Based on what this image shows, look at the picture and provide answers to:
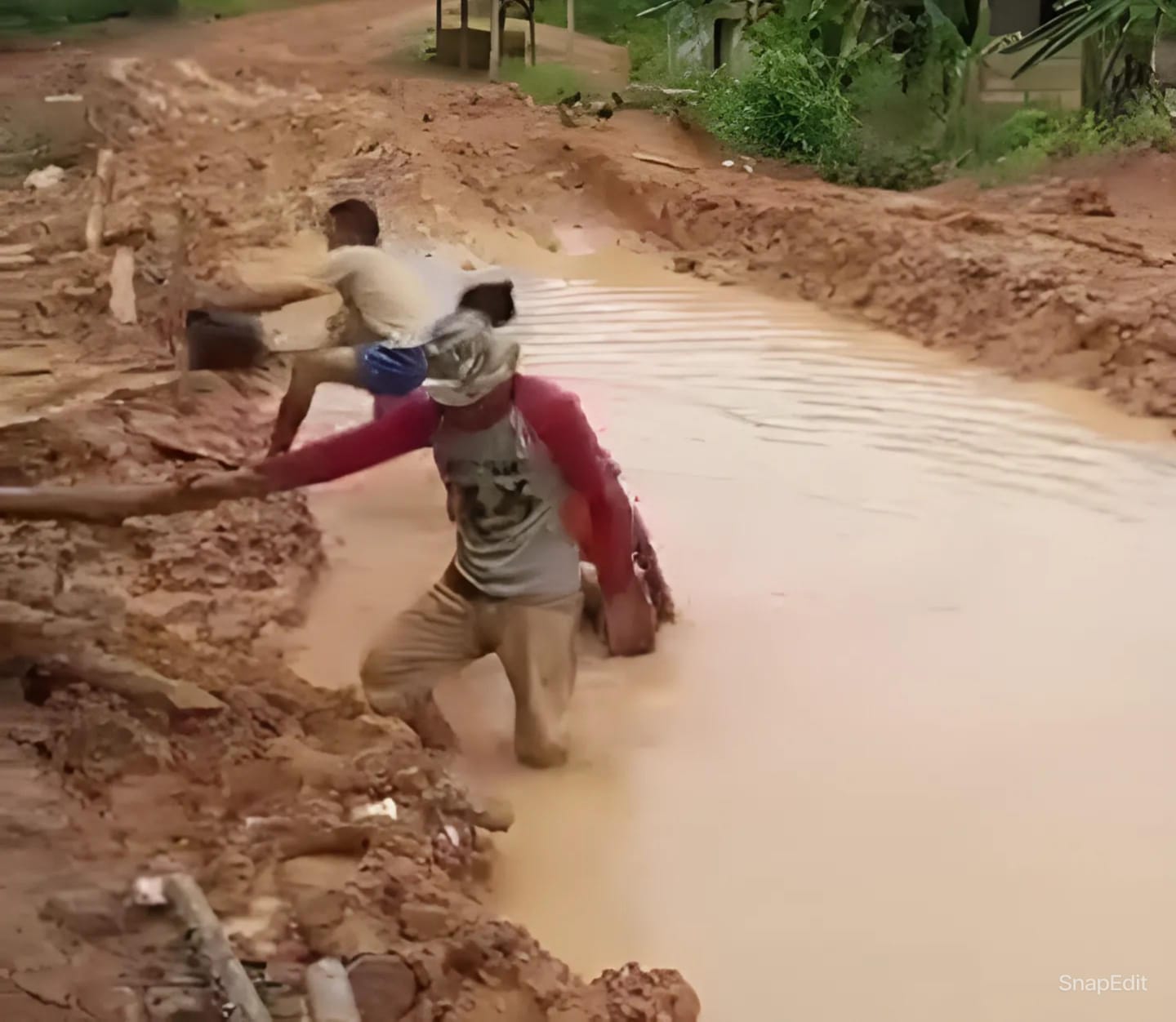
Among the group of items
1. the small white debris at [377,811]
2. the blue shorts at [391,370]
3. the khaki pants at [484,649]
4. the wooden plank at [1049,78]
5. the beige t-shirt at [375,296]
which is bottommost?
the small white debris at [377,811]

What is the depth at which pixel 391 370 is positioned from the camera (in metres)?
1.45

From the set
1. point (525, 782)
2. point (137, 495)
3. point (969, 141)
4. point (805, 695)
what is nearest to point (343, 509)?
point (137, 495)

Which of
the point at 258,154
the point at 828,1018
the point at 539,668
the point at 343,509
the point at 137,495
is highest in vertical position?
the point at 258,154

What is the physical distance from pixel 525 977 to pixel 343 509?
2.29 ft

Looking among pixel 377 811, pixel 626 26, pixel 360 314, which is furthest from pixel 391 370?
pixel 626 26

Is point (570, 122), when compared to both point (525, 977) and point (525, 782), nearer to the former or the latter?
point (525, 782)

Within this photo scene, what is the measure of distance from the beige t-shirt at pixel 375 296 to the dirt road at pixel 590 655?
11 centimetres

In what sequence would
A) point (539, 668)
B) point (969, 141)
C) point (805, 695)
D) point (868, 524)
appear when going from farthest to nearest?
point (969, 141) → point (868, 524) → point (805, 695) → point (539, 668)

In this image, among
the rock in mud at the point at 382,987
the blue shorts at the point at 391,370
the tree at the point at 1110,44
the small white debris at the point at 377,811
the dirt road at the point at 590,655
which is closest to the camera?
the rock in mud at the point at 382,987

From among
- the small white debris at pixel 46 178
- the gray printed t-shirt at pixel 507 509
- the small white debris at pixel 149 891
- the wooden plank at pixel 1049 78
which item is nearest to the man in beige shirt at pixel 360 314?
the gray printed t-shirt at pixel 507 509

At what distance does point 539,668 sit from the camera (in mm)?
1504

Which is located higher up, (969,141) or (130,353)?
(969,141)

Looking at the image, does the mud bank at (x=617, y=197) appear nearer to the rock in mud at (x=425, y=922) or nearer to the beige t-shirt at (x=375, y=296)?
the beige t-shirt at (x=375, y=296)

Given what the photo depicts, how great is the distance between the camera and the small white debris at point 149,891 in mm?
1144
